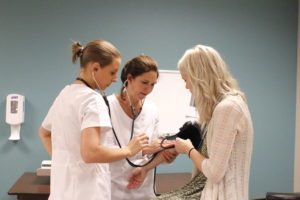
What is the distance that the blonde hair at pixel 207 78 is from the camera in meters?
1.36

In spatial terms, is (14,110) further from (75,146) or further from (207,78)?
(207,78)

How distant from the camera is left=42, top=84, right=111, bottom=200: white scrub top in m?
1.37

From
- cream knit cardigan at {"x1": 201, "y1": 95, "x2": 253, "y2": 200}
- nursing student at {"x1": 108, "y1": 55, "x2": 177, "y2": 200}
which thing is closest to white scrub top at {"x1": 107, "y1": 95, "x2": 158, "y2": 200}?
nursing student at {"x1": 108, "y1": 55, "x2": 177, "y2": 200}

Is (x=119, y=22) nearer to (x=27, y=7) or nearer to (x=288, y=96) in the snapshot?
(x=27, y=7)

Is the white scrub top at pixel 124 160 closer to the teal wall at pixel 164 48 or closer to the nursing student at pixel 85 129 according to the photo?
the nursing student at pixel 85 129

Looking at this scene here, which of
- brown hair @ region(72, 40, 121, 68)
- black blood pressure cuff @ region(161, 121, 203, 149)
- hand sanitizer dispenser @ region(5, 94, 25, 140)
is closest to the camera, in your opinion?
brown hair @ region(72, 40, 121, 68)

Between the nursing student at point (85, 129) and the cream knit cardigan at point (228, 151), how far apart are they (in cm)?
35

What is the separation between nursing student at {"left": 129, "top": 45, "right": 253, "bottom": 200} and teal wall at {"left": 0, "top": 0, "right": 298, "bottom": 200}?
148 cm

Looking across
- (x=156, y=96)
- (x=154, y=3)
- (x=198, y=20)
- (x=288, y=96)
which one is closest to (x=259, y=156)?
(x=288, y=96)

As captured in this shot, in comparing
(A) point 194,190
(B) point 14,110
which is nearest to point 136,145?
(A) point 194,190

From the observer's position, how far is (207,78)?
1.36 metres

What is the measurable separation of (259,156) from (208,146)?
1902 millimetres

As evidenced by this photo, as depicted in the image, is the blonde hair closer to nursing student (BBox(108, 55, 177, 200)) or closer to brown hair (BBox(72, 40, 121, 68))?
brown hair (BBox(72, 40, 121, 68))

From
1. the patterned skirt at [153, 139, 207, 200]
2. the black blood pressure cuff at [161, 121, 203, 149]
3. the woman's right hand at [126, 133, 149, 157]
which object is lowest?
the patterned skirt at [153, 139, 207, 200]
